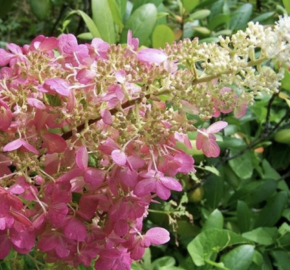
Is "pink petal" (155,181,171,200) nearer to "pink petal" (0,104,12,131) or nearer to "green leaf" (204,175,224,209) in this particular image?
"pink petal" (0,104,12,131)

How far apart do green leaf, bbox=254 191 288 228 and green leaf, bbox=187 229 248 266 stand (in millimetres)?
292

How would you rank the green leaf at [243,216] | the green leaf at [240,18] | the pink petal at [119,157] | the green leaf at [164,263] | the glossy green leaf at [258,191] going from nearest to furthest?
the pink petal at [119,157]
the green leaf at [164,263]
the green leaf at [243,216]
the glossy green leaf at [258,191]
the green leaf at [240,18]

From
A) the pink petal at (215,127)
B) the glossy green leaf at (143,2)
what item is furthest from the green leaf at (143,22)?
the pink petal at (215,127)

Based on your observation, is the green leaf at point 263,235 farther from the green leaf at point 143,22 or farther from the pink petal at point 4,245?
the pink petal at point 4,245

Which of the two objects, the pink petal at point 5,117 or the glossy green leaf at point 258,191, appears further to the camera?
the glossy green leaf at point 258,191

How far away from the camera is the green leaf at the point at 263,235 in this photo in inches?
49.9

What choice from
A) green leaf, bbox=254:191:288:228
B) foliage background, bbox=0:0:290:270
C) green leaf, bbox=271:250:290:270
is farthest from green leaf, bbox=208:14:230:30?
green leaf, bbox=271:250:290:270

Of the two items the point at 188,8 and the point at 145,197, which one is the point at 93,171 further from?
the point at 188,8

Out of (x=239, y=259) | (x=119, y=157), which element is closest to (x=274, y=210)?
(x=239, y=259)

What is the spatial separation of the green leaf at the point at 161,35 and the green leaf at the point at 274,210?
0.49 m

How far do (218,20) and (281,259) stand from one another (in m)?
0.69

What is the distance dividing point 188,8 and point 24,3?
1.26 m

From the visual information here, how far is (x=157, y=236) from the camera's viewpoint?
0.87 metres

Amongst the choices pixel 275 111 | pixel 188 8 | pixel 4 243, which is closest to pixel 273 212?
pixel 275 111
